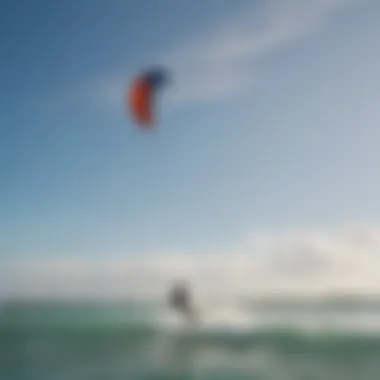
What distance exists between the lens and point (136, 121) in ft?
8.02

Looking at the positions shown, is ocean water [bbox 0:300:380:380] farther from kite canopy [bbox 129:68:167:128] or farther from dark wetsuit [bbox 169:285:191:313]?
kite canopy [bbox 129:68:167:128]

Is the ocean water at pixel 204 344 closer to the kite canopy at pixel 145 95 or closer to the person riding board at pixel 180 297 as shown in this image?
the person riding board at pixel 180 297

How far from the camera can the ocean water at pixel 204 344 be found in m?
2.63

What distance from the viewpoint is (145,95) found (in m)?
2.34

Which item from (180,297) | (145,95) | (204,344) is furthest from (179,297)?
(145,95)

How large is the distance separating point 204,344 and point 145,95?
119 cm

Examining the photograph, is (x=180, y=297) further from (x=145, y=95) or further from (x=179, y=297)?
(x=145, y=95)

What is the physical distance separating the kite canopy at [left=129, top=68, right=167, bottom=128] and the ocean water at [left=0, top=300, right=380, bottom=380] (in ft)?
2.68

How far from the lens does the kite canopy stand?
2.34 meters

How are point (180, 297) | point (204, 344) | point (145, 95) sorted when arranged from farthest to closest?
point (204, 344), point (180, 297), point (145, 95)

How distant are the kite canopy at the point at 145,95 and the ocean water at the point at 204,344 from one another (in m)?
0.82

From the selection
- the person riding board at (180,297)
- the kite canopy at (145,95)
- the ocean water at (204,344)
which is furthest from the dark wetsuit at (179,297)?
the kite canopy at (145,95)

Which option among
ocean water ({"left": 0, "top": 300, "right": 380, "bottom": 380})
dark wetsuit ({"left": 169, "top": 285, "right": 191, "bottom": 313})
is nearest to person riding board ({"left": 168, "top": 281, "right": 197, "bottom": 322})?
dark wetsuit ({"left": 169, "top": 285, "right": 191, "bottom": 313})

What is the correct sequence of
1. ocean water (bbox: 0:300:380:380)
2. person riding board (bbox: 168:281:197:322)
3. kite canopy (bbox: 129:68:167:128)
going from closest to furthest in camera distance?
1. kite canopy (bbox: 129:68:167:128)
2. person riding board (bbox: 168:281:197:322)
3. ocean water (bbox: 0:300:380:380)
